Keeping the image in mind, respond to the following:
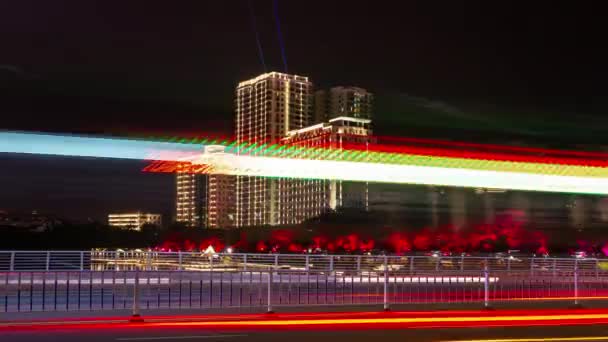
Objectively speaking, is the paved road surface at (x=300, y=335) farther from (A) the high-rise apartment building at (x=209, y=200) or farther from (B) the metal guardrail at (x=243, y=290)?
(A) the high-rise apartment building at (x=209, y=200)

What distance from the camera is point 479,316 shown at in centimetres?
1573

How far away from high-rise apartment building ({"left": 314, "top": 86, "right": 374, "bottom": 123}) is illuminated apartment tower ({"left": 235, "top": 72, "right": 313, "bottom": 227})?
3.47 m

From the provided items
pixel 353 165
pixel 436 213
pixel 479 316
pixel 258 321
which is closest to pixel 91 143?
pixel 353 165

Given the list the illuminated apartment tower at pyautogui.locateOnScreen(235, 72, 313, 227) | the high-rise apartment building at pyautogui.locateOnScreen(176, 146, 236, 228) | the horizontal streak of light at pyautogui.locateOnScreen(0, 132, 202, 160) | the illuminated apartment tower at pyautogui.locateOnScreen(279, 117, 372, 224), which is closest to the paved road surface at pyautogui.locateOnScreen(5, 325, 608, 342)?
the horizontal streak of light at pyautogui.locateOnScreen(0, 132, 202, 160)

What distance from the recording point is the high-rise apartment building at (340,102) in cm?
13501

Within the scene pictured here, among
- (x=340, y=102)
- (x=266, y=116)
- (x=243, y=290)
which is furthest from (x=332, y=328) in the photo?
(x=340, y=102)

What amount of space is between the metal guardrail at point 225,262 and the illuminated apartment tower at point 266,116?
8956cm

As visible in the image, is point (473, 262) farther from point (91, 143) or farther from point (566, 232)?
point (91, 143)

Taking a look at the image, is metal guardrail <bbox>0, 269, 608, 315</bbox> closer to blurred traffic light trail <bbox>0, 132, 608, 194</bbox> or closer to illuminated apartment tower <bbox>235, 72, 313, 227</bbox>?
blurred traffic light trail <bbox>0, 132, 608, 194</bbox>

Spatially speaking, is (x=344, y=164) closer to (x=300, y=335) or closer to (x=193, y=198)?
(x=300, y=335)

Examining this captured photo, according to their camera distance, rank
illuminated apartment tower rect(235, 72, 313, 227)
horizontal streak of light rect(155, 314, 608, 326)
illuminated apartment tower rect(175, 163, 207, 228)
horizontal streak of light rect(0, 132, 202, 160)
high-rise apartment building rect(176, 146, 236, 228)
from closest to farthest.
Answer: horizontal streak of light rect(155, 314, 608, 326), horizontal streak of light rect(0, 132, 202, 160), illuminated apartment tower rect(235, 72, 313, 227), illuminated apartment tower rect(175, 163, 207, 228), high-rise apartment building rect(176, 146, 236, 228)

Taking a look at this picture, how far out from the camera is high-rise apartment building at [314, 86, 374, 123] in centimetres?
13501

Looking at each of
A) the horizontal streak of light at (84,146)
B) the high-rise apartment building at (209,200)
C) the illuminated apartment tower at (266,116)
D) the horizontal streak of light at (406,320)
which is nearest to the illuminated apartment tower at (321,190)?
the illuminated apartment tower at (266,116)

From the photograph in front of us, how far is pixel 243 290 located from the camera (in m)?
23.2
